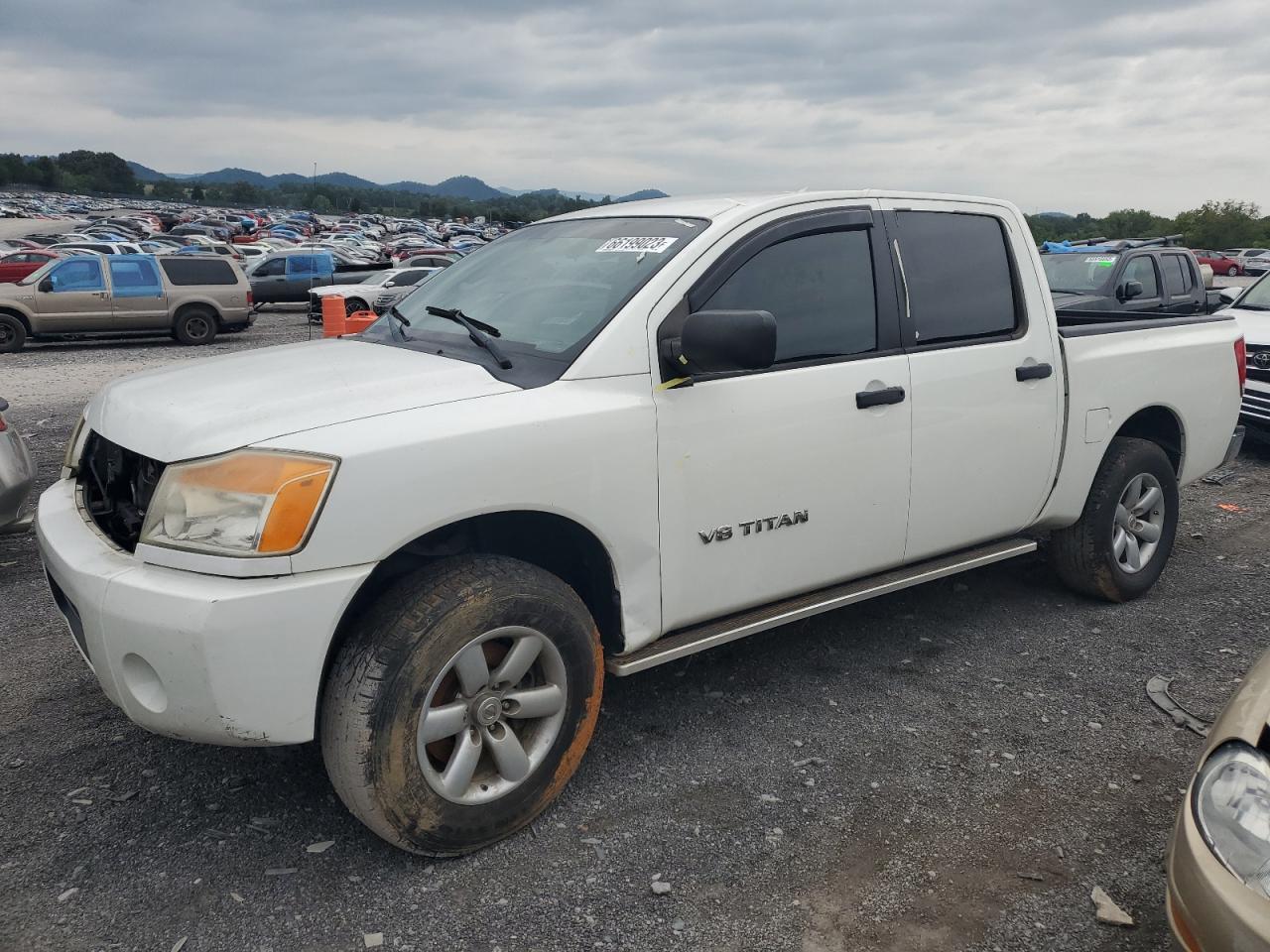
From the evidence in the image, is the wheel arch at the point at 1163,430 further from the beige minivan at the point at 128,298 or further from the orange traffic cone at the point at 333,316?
the beige minivan at the point at 128,298

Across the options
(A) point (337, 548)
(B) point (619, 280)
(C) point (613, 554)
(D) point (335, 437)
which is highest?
(B) point (619, 280)

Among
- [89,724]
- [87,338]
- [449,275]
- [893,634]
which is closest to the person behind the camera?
[89,724]

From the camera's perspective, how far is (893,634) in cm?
446

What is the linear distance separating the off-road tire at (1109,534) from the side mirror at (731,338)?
7.88ft

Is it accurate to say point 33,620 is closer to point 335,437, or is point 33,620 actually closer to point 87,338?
point 335,437

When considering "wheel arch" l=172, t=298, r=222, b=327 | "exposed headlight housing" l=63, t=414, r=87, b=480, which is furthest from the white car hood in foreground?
"exposed headlight housing" l=63, t=414, r=87, b=480

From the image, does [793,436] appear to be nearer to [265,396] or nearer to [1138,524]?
[265,396]

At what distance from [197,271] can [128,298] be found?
1306 mm

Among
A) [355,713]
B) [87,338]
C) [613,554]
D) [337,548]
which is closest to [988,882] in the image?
[613,554]

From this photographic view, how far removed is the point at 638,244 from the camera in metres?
3.38

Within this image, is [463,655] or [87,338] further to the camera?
[87,338]

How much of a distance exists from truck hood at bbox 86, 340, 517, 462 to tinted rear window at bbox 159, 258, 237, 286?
15889mm

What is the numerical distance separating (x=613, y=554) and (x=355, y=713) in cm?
87

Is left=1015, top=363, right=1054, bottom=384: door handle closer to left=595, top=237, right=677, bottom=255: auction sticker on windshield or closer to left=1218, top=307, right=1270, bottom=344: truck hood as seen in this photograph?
left=595, top=237, right=677, bottom=255: auction sticker on windshield
